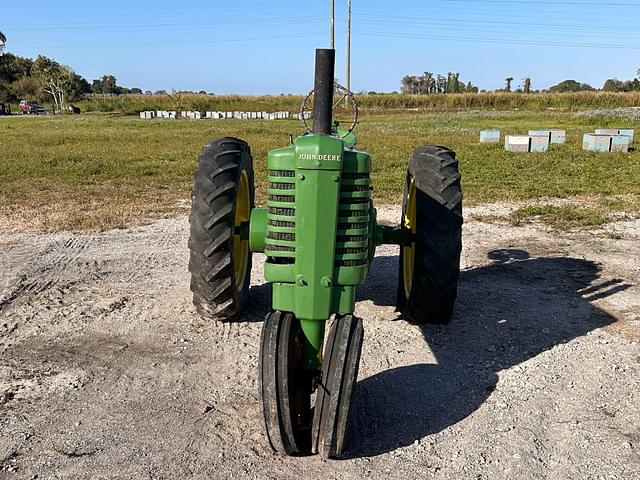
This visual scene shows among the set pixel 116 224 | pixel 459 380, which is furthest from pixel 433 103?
pixel 459 380

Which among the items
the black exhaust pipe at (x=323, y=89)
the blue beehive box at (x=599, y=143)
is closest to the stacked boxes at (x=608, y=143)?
the blue beehive box at (x=599, y=143)

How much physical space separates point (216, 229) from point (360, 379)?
1475 mm

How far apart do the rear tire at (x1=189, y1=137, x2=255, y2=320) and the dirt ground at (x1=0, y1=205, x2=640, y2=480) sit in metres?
0.33

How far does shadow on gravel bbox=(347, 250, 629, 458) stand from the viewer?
3.94 m

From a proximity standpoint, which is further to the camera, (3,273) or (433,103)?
(433,103)

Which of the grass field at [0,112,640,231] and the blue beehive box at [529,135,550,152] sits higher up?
the blue beehive box at [529,135,550,152]

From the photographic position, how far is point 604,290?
6.36 m

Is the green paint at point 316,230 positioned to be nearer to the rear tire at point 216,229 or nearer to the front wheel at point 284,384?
the front wheel at point 284,384

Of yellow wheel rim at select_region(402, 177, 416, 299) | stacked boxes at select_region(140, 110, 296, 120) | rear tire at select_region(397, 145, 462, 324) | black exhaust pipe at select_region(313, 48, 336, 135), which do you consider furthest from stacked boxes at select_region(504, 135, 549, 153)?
stacked boxes at select_region(140, 110, 296, 120)

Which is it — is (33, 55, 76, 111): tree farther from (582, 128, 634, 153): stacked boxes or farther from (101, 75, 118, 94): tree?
(582, 128, 634, 153): stacked boxes

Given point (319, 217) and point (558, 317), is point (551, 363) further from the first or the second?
point (319, 217)

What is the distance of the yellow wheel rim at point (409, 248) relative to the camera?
548 centimetres

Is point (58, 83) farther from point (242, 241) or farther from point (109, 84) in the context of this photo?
point (242, 241)

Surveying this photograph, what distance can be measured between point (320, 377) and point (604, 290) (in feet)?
13.2
